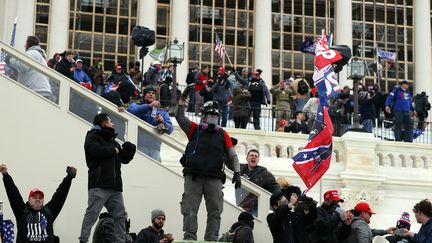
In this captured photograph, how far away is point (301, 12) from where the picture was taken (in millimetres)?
46281

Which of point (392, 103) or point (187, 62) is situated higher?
point (187, 62)

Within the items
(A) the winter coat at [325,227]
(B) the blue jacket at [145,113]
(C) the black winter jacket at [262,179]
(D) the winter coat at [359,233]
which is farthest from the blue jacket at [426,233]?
(B) the blue jacket at [145,113]

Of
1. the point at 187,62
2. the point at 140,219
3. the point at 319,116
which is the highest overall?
the point at 187,62

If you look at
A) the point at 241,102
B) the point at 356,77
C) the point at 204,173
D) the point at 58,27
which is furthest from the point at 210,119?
the point at 58,27

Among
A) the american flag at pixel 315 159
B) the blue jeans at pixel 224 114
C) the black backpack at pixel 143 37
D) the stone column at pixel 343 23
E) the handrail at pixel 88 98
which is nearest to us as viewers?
the handrail at pixel 88 98

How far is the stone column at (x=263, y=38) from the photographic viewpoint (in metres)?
41.3

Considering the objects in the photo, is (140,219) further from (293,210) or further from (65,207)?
(293,210)

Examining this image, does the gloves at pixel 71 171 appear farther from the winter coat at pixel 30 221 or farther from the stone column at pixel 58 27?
the stone column at pixel 58 27

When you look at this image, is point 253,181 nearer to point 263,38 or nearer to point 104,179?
point 104,179

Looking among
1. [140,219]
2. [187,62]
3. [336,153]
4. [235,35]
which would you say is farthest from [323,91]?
[235,35]

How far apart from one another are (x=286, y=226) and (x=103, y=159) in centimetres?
223

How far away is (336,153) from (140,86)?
455cm

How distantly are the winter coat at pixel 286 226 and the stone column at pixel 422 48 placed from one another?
1206 inches

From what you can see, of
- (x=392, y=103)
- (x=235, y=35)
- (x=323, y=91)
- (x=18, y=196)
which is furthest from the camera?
(x=235, y=35)
